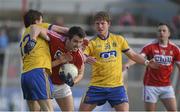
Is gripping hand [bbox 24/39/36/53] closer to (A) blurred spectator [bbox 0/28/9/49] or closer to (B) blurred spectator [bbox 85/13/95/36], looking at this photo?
(B) blurred spectator [bbox 85/13/95/36]

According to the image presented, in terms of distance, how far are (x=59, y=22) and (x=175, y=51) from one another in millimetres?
7277

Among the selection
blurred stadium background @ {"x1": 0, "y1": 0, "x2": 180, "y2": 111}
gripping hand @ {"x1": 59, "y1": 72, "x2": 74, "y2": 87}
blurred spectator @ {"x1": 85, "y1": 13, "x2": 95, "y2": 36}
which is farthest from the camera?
blurred spectator @ {"x1": 85, "y1": 13, "x2": 95, "y2": 36}

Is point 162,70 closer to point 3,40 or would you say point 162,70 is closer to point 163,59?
point 163,59

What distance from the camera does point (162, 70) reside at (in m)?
13.9

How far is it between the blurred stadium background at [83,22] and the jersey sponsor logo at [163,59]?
2.17m

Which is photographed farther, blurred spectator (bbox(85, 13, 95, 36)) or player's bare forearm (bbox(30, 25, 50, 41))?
blurred spectator (bbox(85, 13, 95, 36))

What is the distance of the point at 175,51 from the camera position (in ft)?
45.7

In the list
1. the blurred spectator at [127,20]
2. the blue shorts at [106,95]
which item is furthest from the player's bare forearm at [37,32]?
the blurred spectator at [127,20]

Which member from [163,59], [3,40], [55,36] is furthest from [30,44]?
[3,40]

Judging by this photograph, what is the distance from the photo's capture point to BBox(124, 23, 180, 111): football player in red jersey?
1391cm

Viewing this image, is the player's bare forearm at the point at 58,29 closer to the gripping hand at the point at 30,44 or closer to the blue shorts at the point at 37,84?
the gripping hand at the point at 30,44

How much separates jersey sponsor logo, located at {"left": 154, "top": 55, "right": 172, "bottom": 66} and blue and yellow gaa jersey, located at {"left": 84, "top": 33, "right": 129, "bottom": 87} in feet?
5.27

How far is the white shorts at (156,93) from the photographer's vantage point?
14.0 m

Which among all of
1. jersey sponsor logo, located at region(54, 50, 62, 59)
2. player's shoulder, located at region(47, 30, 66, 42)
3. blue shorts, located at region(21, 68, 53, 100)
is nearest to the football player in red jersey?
jersey sponsor logo, located at region(54, 50, 62, 59)
